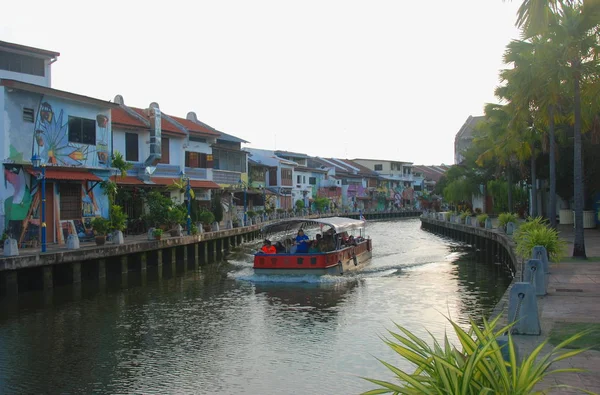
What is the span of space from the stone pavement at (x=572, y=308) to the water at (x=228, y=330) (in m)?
2.69

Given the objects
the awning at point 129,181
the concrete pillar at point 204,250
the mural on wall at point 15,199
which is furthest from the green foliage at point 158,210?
the mural on wall at point 15,199

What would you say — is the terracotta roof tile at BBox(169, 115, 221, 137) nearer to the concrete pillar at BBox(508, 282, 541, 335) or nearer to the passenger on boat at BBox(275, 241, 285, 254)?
the passenger on boat at BBox(275, 241, 285, 254)

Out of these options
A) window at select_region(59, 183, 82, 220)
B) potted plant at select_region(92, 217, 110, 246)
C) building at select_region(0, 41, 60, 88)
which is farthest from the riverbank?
building at select_region(0, 41, 60, 88)

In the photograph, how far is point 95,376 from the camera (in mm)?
12562

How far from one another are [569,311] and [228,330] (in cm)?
855

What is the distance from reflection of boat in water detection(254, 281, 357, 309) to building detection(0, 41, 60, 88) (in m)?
19.6

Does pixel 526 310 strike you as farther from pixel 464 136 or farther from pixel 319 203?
pixel 464 136

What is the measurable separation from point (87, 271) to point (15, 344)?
34.9 ft

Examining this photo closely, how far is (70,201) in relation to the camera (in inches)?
1164

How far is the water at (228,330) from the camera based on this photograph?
12.2 metres

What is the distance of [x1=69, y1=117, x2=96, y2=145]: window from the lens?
1156 inches

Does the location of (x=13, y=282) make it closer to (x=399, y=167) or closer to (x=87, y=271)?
(x=87, y=271)

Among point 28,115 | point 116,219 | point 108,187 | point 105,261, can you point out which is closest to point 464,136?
point 108,187

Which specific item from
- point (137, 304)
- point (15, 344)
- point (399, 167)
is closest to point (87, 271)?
point (137, 304)
